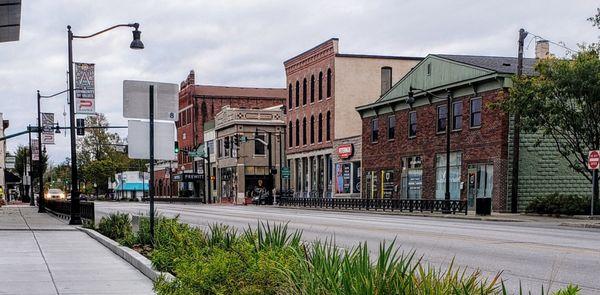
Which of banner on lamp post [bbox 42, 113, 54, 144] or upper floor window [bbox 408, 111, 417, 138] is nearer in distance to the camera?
banner on lamp post [bbox 42, 113, 54, 144]

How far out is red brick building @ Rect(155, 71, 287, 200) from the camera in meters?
87.8

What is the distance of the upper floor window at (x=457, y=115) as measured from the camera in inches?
1527

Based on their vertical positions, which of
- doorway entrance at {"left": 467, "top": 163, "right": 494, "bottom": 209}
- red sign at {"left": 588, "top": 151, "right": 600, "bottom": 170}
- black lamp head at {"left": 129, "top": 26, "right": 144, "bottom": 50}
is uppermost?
black lamp head at {"left": 129, "top": 26, "right": 144, "bottom": 50}

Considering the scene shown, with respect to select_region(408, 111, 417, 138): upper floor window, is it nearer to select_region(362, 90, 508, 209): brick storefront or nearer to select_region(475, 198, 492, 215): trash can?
select_region(362, 90, 508, 209): brick storefront

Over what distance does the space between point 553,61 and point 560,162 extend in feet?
30.9

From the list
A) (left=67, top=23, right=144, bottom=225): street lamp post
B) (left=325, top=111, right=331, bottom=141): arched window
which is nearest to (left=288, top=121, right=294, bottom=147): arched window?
(left=325, top=111, right=331, bottom=141): arched window

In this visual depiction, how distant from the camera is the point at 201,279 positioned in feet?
20.8

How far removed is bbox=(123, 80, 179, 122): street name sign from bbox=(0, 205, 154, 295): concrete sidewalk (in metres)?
2.57

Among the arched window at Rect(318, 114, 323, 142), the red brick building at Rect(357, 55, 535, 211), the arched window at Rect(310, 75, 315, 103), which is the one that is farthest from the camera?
the arched window at Rect(310, 75, 315, 103)

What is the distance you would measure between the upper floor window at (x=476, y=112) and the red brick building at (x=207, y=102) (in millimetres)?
53318

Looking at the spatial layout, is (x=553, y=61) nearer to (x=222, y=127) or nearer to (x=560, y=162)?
(x=560, y=162)

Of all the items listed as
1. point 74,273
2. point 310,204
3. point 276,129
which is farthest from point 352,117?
point 74,273

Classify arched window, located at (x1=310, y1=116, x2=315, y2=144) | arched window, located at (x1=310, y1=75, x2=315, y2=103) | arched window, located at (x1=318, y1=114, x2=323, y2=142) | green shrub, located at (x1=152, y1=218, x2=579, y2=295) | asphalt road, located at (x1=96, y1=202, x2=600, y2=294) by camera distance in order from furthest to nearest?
arched window, located at (x1=310, y1=116, x2=315, y2=144) → arched window, located at (x1=310, y1=75, x2=315, y2=103) → arched window, located at (x1=318, y1=114, x2=323, y2=142) → asphalt road, located at (x1=96, y1=202, x2=600, y2=294) → green shrub, located at (x1=152, y1=218, x2=579, y2=295)

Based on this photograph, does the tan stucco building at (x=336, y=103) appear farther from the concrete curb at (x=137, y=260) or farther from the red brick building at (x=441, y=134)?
the concrete curb at (x=137, y=260)
